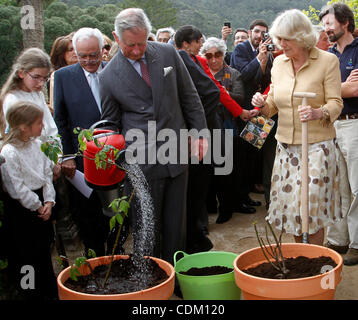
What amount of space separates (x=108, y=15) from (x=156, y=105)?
18410mm

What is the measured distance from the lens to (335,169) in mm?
3445

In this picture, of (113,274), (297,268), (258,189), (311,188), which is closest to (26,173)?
(113,274)

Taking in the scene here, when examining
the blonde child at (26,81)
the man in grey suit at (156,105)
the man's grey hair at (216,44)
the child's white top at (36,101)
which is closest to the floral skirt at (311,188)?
the man in grey suit at (156,105)

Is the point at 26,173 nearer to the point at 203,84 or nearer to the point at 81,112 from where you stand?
the point at 81,112

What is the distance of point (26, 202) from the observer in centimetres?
300

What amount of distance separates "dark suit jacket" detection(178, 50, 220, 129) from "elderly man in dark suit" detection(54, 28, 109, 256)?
69 cm

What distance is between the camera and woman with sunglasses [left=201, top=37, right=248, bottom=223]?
208 inches

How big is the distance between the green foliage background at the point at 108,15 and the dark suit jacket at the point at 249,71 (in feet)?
31.4

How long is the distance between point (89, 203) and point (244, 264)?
159 centimetres

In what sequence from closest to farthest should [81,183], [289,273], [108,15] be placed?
1. [289,273]
2. [81,183]
3. [108,15]

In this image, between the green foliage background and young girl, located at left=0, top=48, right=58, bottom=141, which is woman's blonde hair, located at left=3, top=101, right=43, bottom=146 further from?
the green foliage background

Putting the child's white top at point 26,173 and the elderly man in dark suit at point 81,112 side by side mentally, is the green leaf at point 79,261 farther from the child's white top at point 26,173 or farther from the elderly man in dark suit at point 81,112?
the elderly man in dark suit at point 81,112

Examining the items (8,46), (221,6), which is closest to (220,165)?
(8,46)

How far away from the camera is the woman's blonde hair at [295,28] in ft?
10.5
